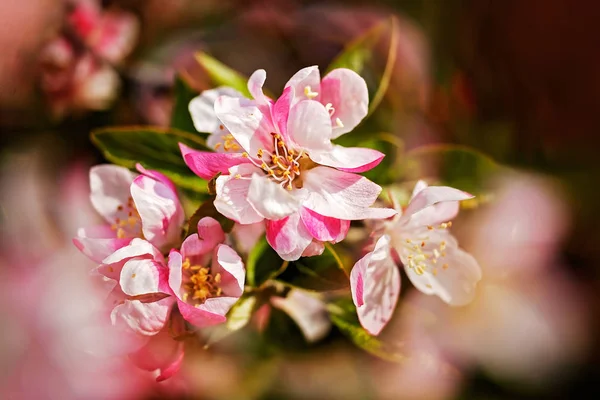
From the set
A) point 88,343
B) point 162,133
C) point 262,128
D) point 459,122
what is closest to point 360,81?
point 262,128

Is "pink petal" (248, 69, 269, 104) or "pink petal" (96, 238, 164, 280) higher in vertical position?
"pink petal" (248, 69, 269, 104)

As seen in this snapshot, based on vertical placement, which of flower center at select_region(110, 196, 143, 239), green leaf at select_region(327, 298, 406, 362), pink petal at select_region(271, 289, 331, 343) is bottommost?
pink petal at select_region(271, 289, 331, 343)

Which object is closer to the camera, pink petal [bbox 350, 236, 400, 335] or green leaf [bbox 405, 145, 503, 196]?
pink petal [bbox 350, 236, 400, 335]

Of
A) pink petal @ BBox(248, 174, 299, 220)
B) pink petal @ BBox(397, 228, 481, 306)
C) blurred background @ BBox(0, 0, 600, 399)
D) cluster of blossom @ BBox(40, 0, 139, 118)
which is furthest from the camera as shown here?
cluster of blossom @ BBox(40, 0, 139, 118)

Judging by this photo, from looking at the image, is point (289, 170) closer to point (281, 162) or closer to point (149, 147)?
point (281, 162)

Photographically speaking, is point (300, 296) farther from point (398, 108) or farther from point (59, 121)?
point (59, 121)

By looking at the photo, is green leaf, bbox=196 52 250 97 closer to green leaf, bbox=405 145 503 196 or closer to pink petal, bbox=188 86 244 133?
pink petal, bbox=188 86 244 133

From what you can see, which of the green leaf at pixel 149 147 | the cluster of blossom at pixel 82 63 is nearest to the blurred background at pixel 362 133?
the cluster of blossom at pixel 82 63

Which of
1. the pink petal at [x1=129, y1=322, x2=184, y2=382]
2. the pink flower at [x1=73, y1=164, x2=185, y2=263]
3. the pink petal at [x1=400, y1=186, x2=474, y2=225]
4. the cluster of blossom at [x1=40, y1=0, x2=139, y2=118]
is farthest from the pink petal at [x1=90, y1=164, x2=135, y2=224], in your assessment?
the cluster of blossom at [x1=40, y1=0, x2=139, y2=118]
